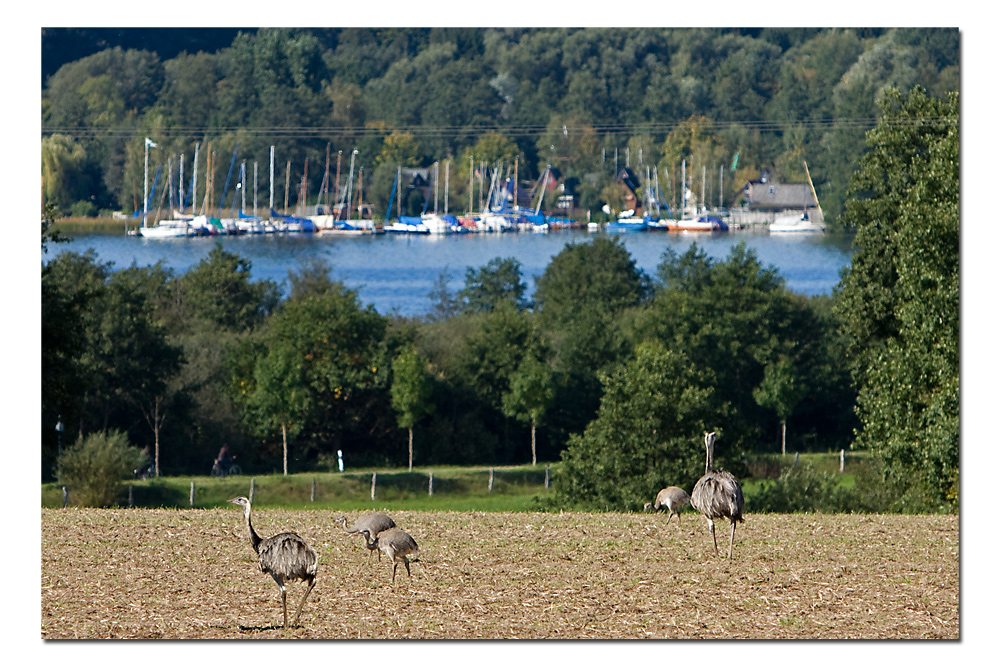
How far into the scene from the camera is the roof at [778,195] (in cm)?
4872

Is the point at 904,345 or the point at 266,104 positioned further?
the point at 266,104

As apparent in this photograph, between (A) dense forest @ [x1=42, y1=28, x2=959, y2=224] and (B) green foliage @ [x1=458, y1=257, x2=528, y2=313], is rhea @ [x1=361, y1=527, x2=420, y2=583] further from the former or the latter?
(B) green foliage @ [x1=458, y1=257, x2=528, y2=313]

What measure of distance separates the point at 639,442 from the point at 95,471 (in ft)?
40.2

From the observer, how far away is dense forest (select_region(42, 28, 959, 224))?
21.7m

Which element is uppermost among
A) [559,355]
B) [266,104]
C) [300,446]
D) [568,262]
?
[266,104]

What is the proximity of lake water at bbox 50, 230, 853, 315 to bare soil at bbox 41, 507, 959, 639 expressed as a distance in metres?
31.0

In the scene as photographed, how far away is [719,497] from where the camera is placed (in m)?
9.26

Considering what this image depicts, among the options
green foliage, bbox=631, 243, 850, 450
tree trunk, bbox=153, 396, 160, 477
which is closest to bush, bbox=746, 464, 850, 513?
green foliage, bbox=631, 243, 850, 450

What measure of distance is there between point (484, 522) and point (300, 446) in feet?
72.7

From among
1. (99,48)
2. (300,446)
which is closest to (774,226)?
(300,446)

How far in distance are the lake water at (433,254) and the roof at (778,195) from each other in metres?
2.13

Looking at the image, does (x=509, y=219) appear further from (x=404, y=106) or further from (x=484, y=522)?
(x=484, y=522)
